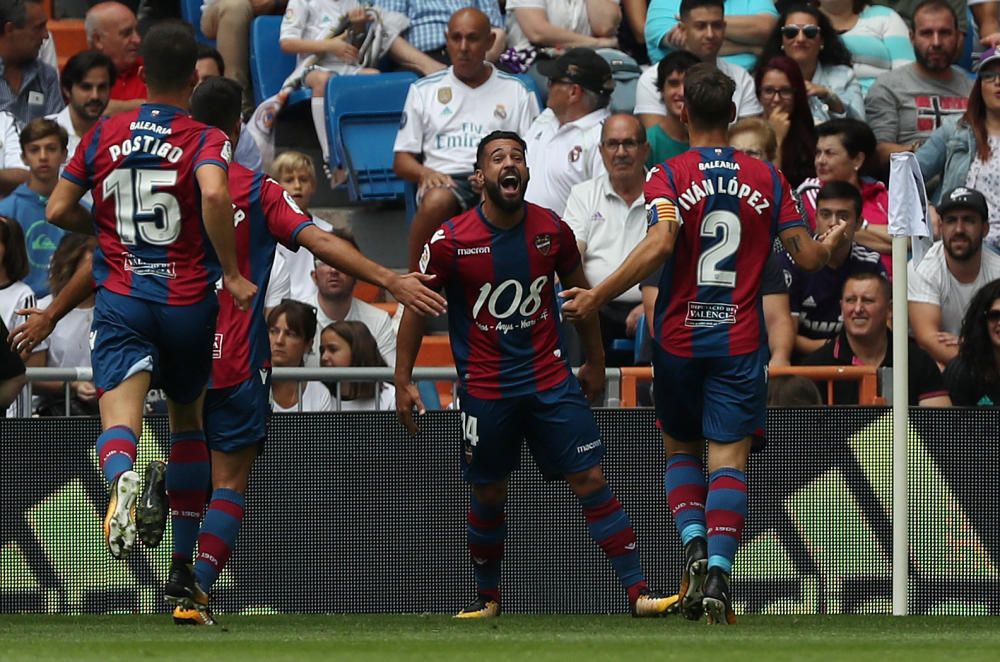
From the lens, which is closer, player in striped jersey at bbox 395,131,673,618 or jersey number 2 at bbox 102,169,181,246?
jersey number 2 at bbox 102,169,181,246

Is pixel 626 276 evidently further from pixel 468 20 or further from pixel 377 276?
pixel 468 20

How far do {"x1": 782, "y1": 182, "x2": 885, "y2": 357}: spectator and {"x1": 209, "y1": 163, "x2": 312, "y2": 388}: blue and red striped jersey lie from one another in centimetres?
395

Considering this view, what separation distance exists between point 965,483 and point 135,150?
4455mm

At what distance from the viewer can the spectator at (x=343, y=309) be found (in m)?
11.8

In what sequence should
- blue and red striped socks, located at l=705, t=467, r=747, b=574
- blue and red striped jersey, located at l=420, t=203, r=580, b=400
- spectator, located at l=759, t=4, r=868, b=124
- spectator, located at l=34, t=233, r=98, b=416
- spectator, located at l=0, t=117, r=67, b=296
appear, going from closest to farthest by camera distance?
blue and red striped socks, located at l=705, t=467, r=747, b=574 < blue and red striped jersey, located at l=420, t=203, r=580, b=400 < spectator, located at l=34, t=233, r=98, b=416 < spectator, located at l=0, t=117, r=67, b=296 < spectator, located at l=759, t=4, r=868, b=124

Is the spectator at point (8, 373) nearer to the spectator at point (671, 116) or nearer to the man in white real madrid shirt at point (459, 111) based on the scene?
the man in white real madrid shirt at point (459, 111)

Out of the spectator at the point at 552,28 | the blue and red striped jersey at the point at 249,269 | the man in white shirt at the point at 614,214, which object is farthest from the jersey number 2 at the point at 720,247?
the spectator at the point at 552,28

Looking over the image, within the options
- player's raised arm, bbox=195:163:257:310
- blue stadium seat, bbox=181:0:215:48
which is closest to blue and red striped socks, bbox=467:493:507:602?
player's raised arm, bbox=195:163:257:310

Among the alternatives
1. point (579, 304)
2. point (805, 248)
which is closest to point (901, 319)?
point (805, 248)

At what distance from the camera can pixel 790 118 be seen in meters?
12.8

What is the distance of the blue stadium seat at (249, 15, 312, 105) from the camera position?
1474cm

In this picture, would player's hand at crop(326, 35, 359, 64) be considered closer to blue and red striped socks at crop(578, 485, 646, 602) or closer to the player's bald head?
the player's bald head

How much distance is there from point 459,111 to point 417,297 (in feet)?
16.7

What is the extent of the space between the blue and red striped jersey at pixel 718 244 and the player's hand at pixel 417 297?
3.46ft
